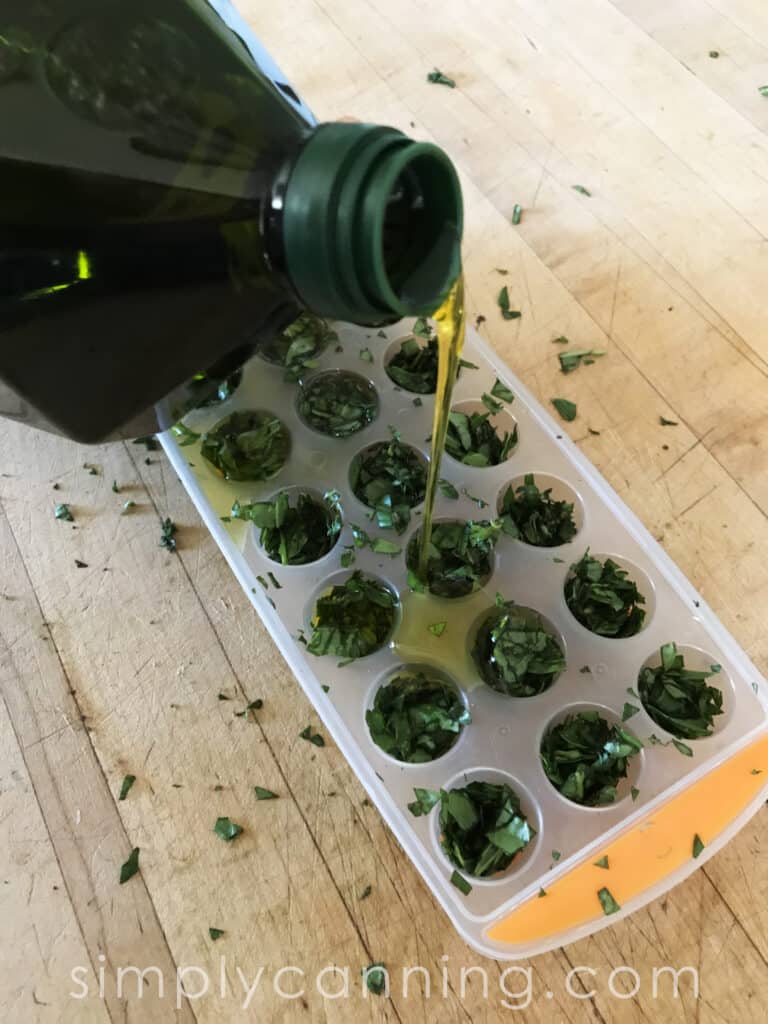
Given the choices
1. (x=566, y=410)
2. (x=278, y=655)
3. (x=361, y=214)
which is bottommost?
(x=278, y=655)

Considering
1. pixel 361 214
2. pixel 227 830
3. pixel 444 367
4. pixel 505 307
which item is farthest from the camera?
pixel 505 307

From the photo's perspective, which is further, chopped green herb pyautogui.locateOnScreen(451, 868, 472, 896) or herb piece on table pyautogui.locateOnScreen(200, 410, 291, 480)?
herb piece on table pyautogui.locateOnScreen(200, 410, 291, 480)

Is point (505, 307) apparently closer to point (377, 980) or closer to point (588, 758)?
point (588, 758)

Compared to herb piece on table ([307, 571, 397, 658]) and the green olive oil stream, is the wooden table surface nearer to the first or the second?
herb piece on table ([307, 571, 397, 658])

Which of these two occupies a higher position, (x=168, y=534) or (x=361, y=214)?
(x=361, y=214)

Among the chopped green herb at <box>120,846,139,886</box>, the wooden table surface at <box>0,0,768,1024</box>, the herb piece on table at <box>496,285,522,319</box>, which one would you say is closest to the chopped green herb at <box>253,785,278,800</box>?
the wooden table surface at <box>0,0,768,1024</box>

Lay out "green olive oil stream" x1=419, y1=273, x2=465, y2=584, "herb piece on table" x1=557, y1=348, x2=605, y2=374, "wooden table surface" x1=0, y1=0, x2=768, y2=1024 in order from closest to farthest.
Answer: "green olive oil stream" x1=419, y1=273, x2=465, y2=584
"wooden table surface" x1=0, y1=0, x2=768, y2=1024
"herb piece on table" x1=557, y1=348, x2=605, y2=374

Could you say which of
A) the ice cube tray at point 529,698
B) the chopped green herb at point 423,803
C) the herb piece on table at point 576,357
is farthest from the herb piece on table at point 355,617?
the herb piece on table at point 576,357

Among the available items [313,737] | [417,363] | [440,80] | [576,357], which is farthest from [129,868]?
[440,80]
